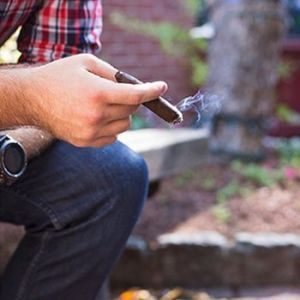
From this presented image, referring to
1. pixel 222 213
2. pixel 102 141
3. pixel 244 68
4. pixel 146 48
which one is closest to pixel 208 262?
pixel 222 213

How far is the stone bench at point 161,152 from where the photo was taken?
2.42 meters

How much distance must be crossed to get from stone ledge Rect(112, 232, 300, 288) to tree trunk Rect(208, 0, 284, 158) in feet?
4.74

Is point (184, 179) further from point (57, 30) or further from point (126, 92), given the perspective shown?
point (126, 92)

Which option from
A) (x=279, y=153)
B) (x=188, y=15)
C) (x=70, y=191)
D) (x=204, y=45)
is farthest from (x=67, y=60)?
(x=188, y=15)

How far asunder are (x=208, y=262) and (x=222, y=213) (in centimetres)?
45

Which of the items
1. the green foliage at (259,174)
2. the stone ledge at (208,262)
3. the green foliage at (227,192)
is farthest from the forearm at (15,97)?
the green foliage at (259,174)

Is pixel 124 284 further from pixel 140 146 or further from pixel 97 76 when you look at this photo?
pixel 97 76

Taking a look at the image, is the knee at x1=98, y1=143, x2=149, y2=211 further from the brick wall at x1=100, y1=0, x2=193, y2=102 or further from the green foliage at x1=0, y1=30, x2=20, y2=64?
the brick wall at x1=100, y1=0, x2=193, y2=102

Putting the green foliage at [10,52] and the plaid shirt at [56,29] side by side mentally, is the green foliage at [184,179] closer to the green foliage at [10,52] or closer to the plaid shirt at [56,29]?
the green foliage at [10,52]

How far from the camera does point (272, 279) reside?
9.98 ft

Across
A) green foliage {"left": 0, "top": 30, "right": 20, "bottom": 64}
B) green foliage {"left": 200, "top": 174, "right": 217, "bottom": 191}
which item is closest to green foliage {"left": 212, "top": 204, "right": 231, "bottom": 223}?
green foliage {"left": 200, "top": 174, "right": 217, "bottom": 191}

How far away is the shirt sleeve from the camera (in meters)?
1.81

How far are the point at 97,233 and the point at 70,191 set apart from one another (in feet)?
0.35

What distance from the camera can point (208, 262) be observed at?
300 centimetres
